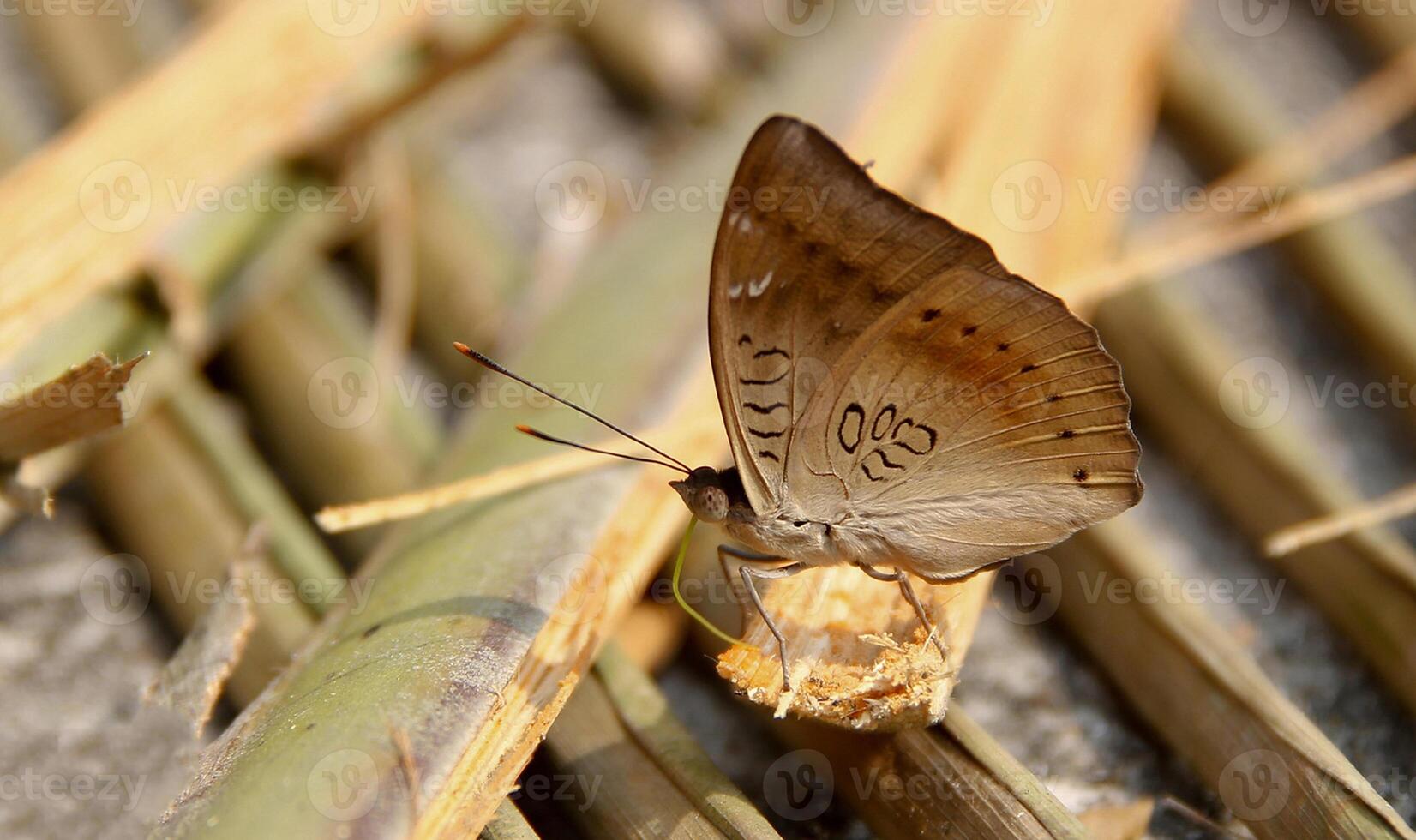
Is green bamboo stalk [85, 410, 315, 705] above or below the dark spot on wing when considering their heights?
below

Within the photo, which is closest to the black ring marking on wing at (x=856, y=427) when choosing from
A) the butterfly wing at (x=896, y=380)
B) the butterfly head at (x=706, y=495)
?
the butterfly wing at (x=896, y=380)

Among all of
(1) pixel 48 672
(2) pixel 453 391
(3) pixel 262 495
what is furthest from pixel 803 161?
(1) pixel 48 672

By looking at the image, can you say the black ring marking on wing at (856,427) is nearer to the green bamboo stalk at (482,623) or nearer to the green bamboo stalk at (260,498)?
the green bamboo stalk at (482,623)

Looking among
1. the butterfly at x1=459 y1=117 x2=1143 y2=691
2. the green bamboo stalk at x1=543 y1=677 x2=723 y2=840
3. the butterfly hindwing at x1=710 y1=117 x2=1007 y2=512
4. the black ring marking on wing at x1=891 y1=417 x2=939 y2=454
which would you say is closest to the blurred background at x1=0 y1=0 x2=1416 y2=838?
the green bamboo stalk at x1=543 y1=677 x2=723 y2=840

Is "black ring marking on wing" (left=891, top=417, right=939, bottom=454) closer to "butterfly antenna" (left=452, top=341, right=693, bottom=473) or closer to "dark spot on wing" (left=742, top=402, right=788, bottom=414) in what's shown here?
"dark spot on wing" (left=742, top=402, right=788, bottom=414)

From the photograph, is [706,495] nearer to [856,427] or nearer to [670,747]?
[856,427]

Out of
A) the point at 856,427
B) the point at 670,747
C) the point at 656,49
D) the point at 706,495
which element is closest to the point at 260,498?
the point at 706,495

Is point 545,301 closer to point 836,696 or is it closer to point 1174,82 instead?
point 836,696
